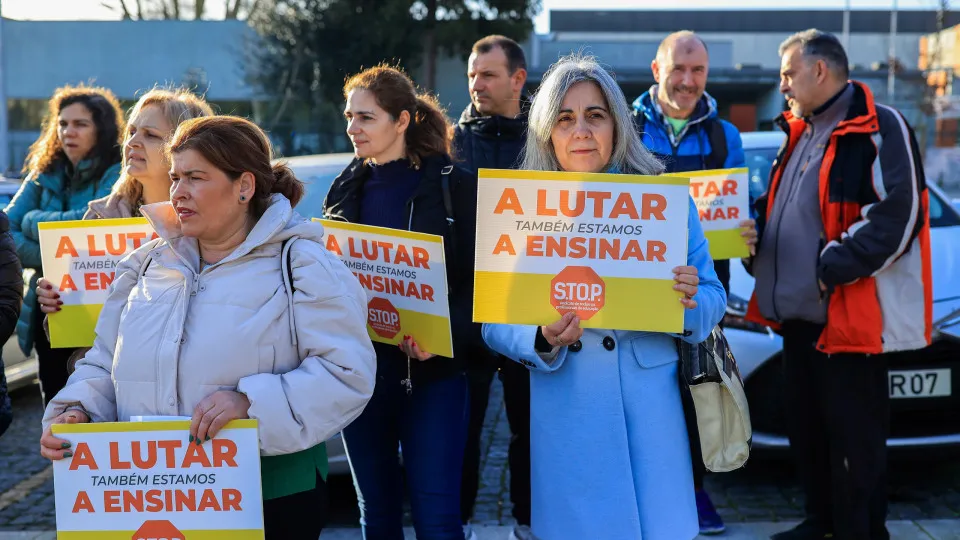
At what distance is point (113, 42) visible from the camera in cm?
3078

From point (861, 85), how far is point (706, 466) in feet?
6.70

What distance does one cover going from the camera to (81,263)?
11.6 feet

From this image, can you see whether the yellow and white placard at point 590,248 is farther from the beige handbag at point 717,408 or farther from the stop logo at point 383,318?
the stop logo at point 383,318

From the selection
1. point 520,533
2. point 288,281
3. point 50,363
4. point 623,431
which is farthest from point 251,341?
point 520,533

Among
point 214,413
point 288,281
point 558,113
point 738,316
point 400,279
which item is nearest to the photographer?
point 214,413

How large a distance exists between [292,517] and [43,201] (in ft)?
8.03

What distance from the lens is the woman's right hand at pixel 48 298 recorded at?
3551 mm

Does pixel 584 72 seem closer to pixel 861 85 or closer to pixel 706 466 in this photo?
pixel 706 466

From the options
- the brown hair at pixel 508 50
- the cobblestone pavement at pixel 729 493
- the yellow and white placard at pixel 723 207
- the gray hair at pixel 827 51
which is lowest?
the cobblestone pavement at pixel 729 493

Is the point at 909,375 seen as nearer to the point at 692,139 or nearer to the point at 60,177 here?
the point at 692,139

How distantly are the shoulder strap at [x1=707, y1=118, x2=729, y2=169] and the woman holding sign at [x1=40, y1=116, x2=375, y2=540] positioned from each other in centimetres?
235

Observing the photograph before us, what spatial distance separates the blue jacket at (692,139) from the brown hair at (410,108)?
1195mm

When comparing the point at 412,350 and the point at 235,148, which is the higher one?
the point at 235,148

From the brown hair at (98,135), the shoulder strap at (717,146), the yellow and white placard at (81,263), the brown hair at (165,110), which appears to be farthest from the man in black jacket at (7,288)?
the shoulder strap at (717,146)
